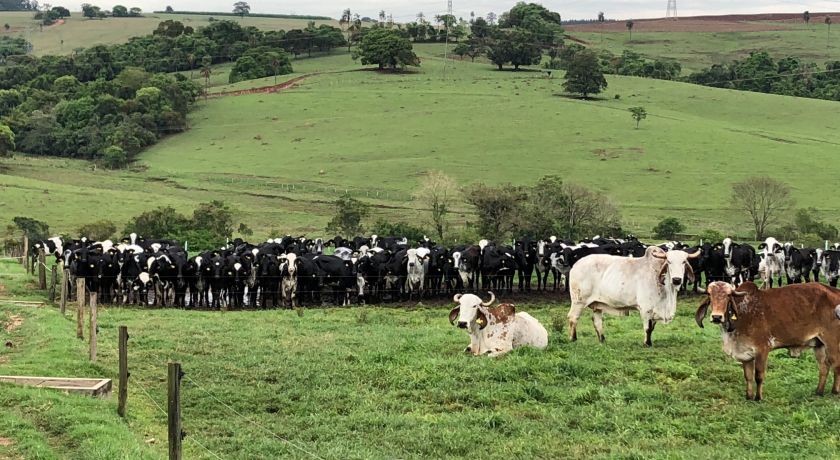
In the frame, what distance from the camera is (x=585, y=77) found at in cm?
8981

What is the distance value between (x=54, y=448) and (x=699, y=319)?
8177 millimetres

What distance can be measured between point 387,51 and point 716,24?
8319 cm

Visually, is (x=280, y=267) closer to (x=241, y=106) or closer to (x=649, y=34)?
(x=241, y=106)

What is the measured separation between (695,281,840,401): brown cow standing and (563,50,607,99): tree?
263ft

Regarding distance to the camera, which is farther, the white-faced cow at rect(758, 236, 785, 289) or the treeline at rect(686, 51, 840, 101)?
the treeline at rect(686, 51, 840, 101)

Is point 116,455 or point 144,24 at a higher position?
Result: point 144,24

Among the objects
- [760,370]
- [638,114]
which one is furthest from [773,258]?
[638,114]

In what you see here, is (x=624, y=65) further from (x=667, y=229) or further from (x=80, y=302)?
(x=80, y=302)

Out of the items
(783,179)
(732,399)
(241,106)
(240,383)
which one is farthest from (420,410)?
(241,106)

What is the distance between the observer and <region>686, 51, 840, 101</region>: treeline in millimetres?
102312

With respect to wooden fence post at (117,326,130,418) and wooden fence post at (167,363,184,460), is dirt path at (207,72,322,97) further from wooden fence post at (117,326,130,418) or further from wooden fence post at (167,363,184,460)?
wooden fence post at (167,363,184,460)

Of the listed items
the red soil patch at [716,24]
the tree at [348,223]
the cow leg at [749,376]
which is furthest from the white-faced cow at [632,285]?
the red soil patch at [716,24]

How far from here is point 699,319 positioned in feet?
41.3

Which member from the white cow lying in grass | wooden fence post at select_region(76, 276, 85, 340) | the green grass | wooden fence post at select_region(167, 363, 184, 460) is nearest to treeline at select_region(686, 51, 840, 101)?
the green grass
